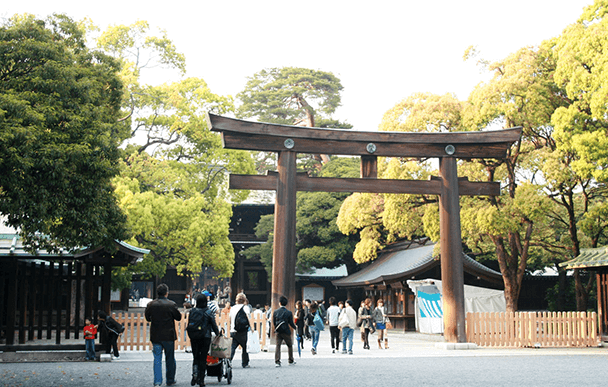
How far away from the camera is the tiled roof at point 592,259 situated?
1780 centimetres

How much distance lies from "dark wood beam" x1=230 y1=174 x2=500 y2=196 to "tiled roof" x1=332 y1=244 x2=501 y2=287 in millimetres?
7588

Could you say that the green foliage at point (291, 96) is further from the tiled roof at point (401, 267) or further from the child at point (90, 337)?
the child at point (90, 337)

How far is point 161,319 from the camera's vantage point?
977cm

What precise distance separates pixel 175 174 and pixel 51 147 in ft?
63.3

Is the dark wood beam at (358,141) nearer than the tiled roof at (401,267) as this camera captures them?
Yes

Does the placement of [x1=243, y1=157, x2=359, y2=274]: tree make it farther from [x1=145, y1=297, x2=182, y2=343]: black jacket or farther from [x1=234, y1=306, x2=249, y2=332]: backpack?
[x1=145, y1=297, x2=182, y2=343]: black jacket

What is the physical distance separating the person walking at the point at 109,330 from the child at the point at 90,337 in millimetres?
332

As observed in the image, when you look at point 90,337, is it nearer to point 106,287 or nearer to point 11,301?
point 106,287

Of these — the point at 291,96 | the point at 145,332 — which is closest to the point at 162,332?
the point at 145,332

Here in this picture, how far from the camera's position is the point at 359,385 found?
9.73m

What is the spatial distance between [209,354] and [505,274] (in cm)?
1530

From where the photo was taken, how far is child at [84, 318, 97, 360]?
14164 millimetres

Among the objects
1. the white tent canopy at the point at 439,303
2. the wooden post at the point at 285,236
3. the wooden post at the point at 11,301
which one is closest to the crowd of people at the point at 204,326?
the wooden post at the point at 285,236

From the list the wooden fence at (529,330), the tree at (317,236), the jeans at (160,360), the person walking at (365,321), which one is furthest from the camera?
the tree at (317,236)
